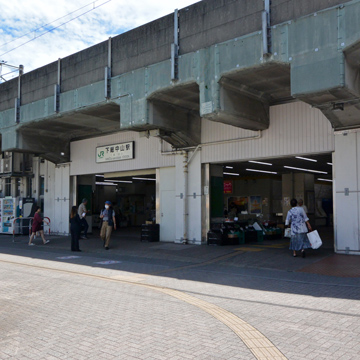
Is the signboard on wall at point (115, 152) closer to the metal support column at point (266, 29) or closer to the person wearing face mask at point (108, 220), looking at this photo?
the person wearing face mask at point (108, 220)

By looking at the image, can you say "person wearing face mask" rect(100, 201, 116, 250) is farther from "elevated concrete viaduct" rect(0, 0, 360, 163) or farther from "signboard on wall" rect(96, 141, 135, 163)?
"signboard on wall" rect(96, 141, 135, 163)

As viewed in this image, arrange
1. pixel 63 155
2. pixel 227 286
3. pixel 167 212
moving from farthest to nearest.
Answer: pixel 63 155, pixel 167 212, pixel 227 286

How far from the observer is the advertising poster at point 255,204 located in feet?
83.4

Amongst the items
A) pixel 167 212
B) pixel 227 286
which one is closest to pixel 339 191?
pixel 227 286

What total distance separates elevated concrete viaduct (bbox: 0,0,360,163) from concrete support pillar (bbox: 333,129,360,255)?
1.99 ft

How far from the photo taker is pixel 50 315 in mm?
6184

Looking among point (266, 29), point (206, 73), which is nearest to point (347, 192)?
point (266, 29)

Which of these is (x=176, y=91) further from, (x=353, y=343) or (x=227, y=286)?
(x=353, y=343)

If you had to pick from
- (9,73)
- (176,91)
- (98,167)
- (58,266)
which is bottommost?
(58,266)

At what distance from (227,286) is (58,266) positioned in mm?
5244

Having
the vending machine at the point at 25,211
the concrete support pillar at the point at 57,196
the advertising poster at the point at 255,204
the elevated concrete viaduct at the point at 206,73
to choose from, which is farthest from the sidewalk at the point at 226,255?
the advertising poster at the point at 255,204

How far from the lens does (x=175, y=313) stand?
628 cm

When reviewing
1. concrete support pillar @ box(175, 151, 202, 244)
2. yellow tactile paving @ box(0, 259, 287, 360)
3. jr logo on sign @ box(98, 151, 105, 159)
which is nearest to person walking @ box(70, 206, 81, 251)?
concrete support pillar @ box(175, 151, 202, 244)

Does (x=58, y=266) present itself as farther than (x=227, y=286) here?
Yes
